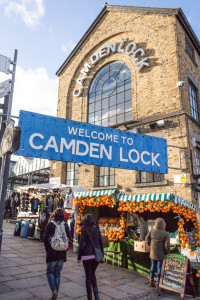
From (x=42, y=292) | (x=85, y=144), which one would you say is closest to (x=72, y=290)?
(x=42, y=292)

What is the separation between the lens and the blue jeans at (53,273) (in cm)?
434

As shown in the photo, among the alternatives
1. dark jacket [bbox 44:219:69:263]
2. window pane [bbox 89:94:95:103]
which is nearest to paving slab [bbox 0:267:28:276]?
dark jacket [bbox 44:219:69:263]

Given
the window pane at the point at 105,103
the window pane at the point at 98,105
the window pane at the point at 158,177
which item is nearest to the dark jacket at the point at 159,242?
the window pane at the point at 158,177

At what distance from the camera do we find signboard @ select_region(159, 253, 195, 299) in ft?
18.1

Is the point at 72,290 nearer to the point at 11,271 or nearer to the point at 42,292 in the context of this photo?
the point at 42,292

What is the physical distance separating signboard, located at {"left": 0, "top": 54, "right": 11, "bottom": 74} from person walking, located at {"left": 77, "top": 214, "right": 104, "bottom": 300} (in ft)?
11.1

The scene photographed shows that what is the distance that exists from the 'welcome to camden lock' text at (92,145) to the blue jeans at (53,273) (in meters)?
2.32

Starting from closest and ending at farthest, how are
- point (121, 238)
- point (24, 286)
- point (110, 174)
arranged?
point (24, 286) < point (121, 238) < point (110, 174)

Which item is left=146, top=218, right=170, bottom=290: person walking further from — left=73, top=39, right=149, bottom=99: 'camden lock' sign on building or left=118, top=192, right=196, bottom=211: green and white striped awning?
left=73, top=39, right=149, bottom=99: 'camden lock' sign on building

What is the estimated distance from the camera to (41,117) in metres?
5.41

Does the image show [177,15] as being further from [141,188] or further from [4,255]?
[4,255]

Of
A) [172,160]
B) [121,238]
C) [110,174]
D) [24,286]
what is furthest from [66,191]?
[24,286]

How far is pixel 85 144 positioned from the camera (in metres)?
5.73

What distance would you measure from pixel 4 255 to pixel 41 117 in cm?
551
